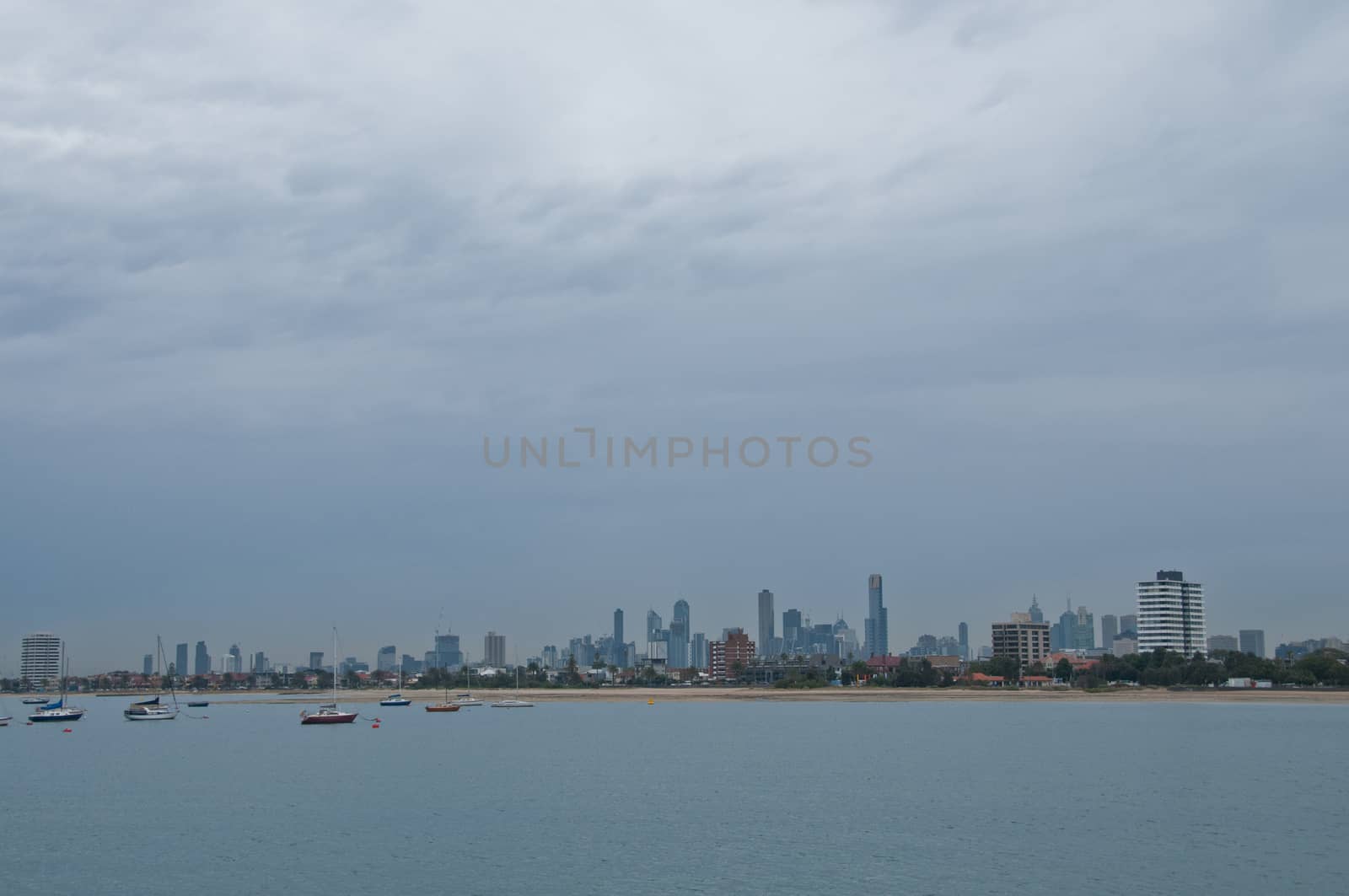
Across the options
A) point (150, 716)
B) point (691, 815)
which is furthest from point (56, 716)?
point (691, 815)

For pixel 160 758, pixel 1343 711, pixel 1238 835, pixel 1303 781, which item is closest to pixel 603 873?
pixel 1238 835

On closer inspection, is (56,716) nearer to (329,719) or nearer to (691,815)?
(329,719)

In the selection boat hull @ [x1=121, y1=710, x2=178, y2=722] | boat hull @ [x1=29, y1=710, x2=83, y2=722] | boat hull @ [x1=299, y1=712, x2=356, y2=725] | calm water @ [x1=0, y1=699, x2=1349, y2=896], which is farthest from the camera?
boat hull @ [x1=121, y1=710, x2=178, y2=722]

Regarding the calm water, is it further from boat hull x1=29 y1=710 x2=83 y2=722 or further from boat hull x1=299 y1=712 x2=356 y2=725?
boat hull x1=29 y1=710 x2=83 y2=722

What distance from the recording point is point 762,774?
93875mm

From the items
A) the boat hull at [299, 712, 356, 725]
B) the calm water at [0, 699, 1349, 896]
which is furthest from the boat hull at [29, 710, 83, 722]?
the calm water at [0, 699, 1349, 896]

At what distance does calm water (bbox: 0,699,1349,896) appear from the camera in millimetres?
54031

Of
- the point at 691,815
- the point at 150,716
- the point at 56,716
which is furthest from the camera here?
the point at 56,716

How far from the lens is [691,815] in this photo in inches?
2832

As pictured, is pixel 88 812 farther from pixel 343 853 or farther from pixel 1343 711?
pixel 1343 711

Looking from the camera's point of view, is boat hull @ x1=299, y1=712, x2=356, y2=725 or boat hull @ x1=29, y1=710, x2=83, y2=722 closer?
boat hull @ x1=299, y1=712, x2=356, y2=725

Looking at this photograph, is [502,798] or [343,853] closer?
[343,853]

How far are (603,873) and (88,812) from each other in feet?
135

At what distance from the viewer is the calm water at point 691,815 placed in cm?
5403
